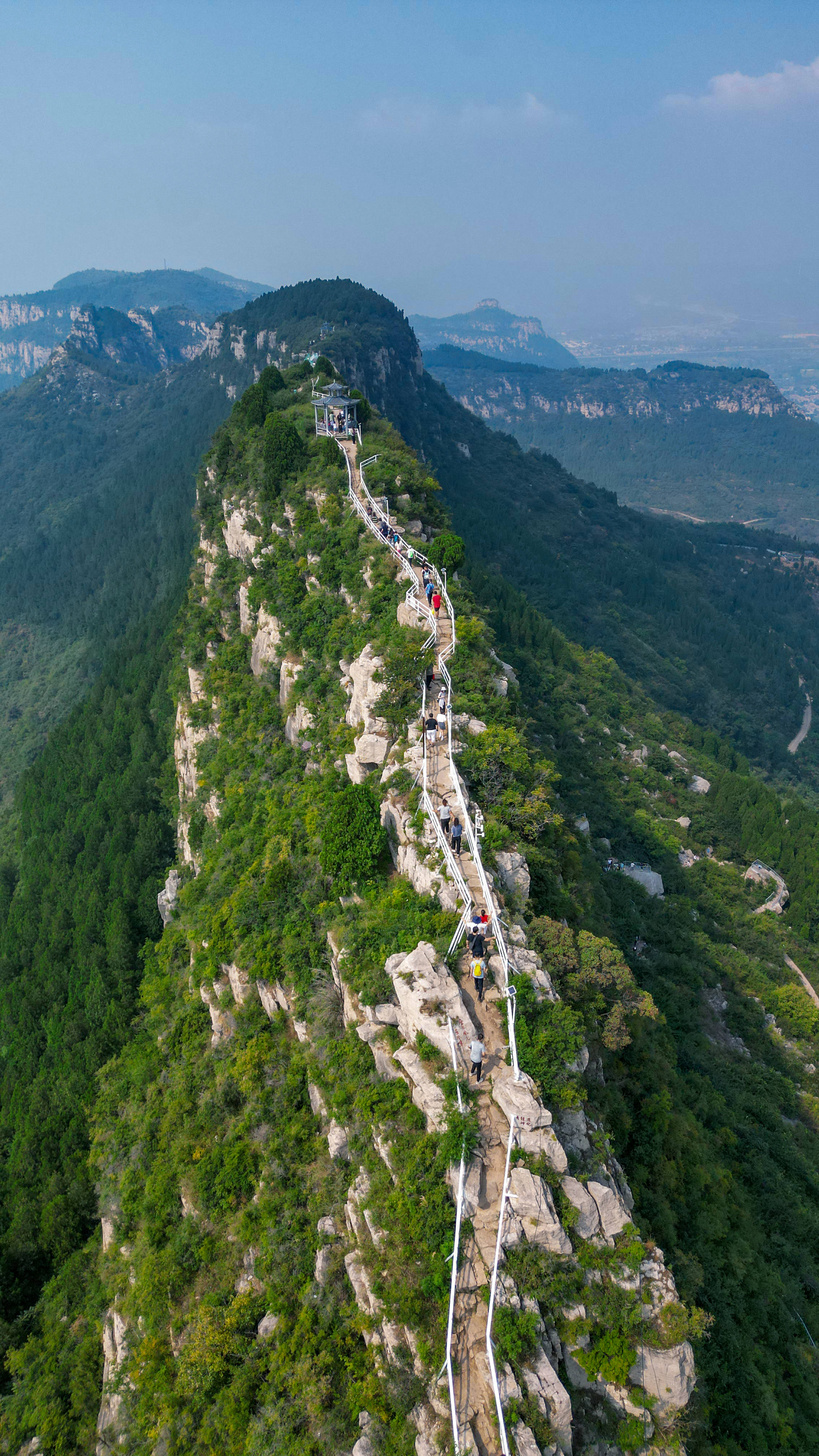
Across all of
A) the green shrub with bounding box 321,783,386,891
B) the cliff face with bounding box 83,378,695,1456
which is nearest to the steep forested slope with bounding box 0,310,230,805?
the cliff face with bounding box 83,378,695,1456

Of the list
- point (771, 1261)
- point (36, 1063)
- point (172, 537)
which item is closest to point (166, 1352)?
point (771, 1261)

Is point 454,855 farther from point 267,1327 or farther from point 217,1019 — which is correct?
point 217,1019

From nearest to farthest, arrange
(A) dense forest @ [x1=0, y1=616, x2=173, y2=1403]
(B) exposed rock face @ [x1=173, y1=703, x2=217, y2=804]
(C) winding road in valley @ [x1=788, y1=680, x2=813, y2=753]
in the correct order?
1. (A) dense forest @ [x1=0, y1=616, x2=173, y2=1403]
2. (B) exposed rock face @ [x1=173, y1=703, x2=217, y2=804]
3. (C) winding road in valley @ [x1=788, y1=680, x2=813, y2=753]

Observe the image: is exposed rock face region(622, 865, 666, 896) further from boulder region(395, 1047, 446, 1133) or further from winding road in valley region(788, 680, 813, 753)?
winding road in valley region(788, 680, 813, 753)

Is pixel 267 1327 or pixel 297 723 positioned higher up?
pixel 297 723

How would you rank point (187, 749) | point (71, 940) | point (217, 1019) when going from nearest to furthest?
point (217, 1019)
point (187, 749)
point (71, 940)

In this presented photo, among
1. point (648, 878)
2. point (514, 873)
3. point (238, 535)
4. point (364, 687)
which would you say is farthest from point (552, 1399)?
point (238, 535)

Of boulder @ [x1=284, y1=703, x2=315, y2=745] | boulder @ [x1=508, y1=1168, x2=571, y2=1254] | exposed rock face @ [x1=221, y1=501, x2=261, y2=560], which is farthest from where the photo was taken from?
exposed rock face @ [x1=221, y1=501, x2=261, y2=560]
